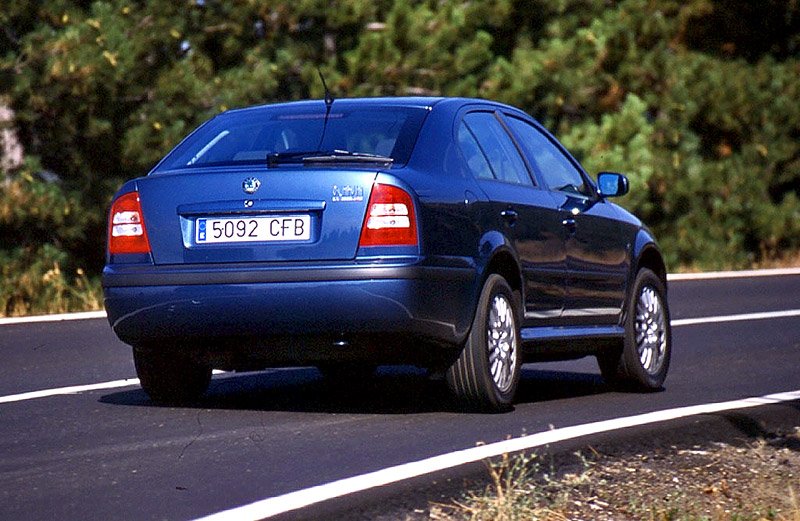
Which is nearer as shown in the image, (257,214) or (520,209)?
(257,214)

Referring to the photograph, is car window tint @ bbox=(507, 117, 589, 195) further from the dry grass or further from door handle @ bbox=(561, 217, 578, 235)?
the dry grass

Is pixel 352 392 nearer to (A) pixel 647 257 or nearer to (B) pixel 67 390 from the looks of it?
(B) pixel 67 390

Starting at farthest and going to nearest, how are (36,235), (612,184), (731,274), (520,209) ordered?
1. (731,274)
2. (36,235)
3. (612,184)
4. (520,209)

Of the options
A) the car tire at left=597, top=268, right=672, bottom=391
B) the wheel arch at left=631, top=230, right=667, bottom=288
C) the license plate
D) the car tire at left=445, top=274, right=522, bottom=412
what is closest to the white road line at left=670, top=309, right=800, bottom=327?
the wheel arch at left=631, top=230, right=667, bottom=288

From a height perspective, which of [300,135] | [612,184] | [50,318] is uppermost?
[300,135]

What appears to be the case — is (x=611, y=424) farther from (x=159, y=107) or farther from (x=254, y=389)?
(x=159, y=107)

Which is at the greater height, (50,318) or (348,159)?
(348,159)

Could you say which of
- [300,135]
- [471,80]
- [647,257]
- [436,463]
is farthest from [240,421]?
[471,80]

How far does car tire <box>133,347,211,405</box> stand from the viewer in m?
9.04

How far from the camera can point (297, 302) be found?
8086 millimetres

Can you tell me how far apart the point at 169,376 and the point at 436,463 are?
2.59 meters

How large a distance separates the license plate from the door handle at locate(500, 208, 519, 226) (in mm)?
1196

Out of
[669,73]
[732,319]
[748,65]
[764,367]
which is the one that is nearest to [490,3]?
[669,73]

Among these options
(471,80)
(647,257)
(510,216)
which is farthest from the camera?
(471,80)
